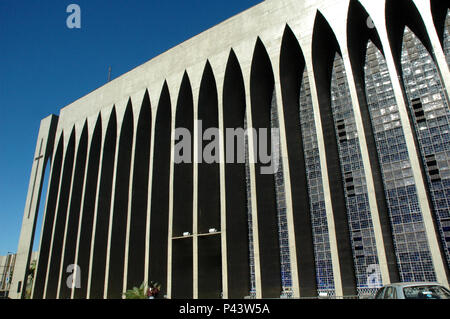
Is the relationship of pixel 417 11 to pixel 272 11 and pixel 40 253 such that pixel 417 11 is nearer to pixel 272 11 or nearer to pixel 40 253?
pixel 272 11

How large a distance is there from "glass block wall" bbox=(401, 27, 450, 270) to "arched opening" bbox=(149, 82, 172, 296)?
14.0m

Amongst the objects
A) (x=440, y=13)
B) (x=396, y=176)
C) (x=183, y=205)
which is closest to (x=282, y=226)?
(x=396, y=176)

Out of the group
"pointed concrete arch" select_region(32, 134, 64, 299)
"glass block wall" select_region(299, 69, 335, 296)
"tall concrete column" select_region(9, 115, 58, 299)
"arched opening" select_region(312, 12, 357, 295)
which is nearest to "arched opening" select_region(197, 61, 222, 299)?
"glass block wall" select_region(299, 69, 335, 296)

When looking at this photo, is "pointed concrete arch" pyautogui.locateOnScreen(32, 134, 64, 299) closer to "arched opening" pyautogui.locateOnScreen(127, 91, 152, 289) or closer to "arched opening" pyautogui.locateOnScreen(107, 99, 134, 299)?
"arched opening" pyautogui.locateOnScreen(107, 99, 134, 299)

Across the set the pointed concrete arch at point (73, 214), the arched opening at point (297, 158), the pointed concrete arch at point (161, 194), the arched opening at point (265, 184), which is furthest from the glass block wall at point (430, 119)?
the pointed concrete arch at point (73, 214)

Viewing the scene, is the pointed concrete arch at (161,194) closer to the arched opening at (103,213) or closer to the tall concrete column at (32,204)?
the arched opening at (103,213)

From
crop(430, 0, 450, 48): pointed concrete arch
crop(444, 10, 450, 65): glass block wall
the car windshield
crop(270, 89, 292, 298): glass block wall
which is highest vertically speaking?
crop(430, 0, 450, 48): pointed concrete arch

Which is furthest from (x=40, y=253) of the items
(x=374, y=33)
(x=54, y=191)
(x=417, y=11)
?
(x=417, y=11)

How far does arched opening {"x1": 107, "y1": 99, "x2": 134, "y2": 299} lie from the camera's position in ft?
67.2

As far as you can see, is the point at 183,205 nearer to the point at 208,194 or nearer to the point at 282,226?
the point at 208,194

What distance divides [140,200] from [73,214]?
745cm

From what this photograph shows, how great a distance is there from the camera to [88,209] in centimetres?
2406

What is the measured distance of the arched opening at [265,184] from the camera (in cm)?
1516
